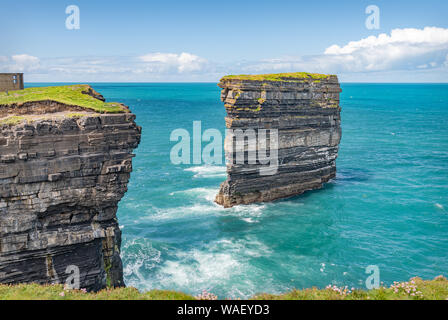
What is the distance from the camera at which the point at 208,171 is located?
6512 centimetres

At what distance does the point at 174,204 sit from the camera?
49.6 meters

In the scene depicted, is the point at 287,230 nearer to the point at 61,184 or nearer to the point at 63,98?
the point at 61,184

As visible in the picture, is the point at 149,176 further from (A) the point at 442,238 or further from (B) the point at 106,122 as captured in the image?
(A) the point at 442,238

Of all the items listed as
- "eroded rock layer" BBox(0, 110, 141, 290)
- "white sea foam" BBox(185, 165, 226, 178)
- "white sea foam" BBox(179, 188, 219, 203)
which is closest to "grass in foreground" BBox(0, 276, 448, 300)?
"eroded rock layer" BBox(0, 110, 141, 290)

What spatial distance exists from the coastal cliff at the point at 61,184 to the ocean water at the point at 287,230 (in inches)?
347

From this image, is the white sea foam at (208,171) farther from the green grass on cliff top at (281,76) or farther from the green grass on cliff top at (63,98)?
the green grass on cliff top at (63,98)

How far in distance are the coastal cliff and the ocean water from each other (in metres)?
8.82

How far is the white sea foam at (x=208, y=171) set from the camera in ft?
204

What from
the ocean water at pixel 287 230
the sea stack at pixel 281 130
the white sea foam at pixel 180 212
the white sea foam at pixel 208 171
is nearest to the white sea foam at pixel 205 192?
the ocean water at pixel 287 230

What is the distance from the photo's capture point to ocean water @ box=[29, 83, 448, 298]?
32.3 metres

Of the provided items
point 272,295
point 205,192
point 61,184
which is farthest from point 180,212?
point 272,295

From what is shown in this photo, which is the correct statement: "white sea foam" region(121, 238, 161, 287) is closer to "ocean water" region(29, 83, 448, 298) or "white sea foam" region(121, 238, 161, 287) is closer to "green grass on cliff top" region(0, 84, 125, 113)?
"ocean water" region(29, 83, 448, 298)

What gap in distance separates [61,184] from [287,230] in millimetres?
26578
